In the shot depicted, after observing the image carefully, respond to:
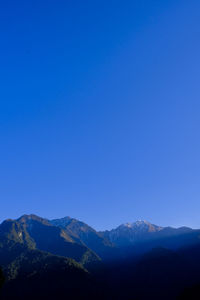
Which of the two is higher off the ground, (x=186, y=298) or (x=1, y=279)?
(x=1, y=279)

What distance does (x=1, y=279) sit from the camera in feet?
278

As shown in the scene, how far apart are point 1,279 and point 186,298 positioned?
77990mm

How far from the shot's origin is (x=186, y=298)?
116 m

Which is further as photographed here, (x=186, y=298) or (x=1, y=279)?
(x=186, y=298)
